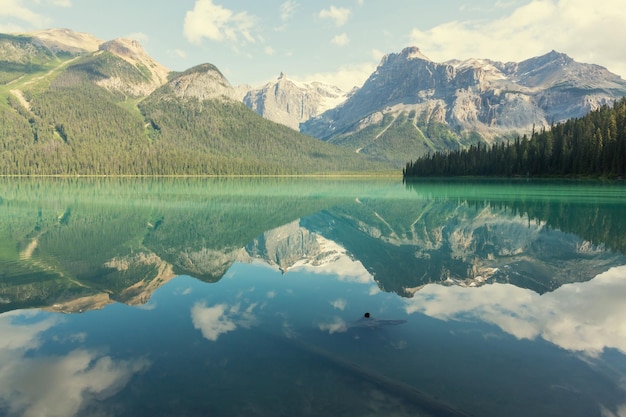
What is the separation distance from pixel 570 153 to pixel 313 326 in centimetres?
15423

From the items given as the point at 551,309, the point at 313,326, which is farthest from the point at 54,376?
the point at 551,309

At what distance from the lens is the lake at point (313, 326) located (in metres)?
9.84

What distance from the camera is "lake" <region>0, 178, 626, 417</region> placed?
387 inches

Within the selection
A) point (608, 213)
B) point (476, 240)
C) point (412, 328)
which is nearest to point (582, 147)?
point (608, 213)

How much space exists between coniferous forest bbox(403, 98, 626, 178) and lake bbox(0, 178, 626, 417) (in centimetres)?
11167

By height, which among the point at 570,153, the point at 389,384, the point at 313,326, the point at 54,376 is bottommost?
the point at 54,376

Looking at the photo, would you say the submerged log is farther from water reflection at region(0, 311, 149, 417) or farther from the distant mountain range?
the distant mountain range

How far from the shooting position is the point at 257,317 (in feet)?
51.8

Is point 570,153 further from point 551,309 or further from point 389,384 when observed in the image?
point 389,384

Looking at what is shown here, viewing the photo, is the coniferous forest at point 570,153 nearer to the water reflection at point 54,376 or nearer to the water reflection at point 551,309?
the water reflection at point 551,309

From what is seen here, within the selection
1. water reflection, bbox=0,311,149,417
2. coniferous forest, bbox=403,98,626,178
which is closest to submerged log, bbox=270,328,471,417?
water reflection, bbox=0,311,149,417

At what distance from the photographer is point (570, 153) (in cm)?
13575

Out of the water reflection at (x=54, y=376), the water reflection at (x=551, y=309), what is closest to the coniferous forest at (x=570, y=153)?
the water reflection at (x=551, y=309)

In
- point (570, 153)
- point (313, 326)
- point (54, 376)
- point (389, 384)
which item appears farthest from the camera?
point (570, 153)
